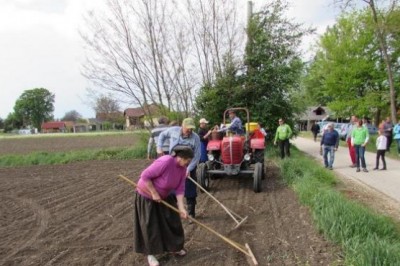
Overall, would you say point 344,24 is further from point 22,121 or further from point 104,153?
point 22,121

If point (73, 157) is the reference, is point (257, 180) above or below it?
above

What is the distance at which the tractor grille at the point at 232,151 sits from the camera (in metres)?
10.2

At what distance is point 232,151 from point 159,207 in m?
5.15

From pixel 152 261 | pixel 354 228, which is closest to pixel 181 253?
pixel 152 261

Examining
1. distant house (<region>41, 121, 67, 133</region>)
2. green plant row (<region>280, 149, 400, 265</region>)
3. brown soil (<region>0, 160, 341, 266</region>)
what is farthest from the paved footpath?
distant house (<region>41, 121, 67, 133</region>)

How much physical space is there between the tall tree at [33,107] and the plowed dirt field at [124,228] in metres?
117

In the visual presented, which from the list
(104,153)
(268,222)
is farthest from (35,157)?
(268,222)

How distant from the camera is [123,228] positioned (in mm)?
6934

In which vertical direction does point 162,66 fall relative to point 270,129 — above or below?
above

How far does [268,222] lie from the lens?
23.2ft

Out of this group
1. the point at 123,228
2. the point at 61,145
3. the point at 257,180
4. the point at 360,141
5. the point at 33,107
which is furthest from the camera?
the point at 33,107

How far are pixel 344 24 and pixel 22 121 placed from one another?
350 feet

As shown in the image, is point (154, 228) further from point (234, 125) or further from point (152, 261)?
point (234, 125)

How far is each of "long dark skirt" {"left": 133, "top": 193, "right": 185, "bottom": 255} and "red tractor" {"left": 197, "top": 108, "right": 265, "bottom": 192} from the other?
4.55 metres
